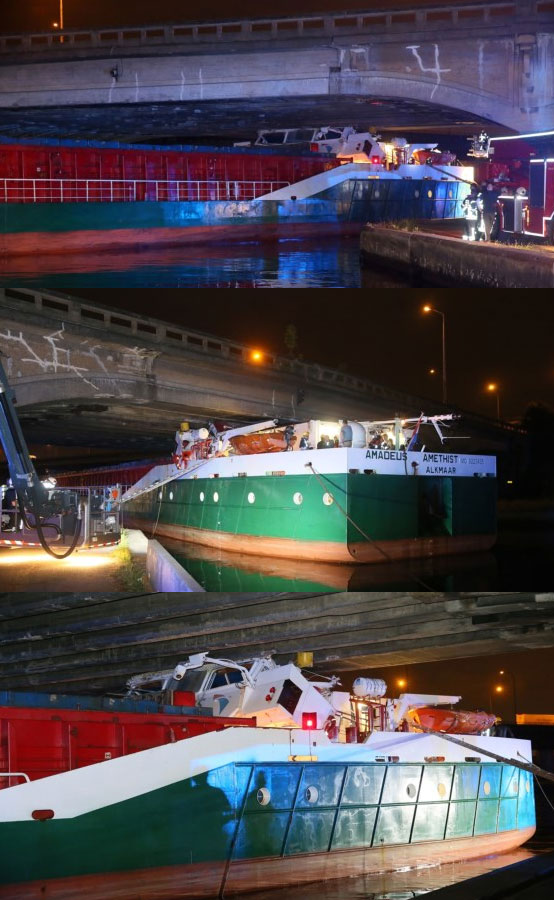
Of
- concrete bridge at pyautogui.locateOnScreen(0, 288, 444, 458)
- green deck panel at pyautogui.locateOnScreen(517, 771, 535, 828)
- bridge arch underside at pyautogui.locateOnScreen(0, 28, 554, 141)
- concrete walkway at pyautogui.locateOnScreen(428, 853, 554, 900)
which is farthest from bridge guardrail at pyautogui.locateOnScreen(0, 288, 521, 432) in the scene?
concrete walkway at pyautogui.locateOnScreen(428, 853, 554, 900)

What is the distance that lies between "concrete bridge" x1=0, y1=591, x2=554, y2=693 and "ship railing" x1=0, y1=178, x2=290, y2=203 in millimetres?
9801

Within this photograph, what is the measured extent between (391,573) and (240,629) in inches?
181

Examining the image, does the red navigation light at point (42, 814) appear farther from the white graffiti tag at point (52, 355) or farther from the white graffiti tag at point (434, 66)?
the white graffiti tag at point (434, 66)

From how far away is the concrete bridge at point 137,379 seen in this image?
20.6 m

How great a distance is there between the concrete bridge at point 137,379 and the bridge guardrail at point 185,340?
0.10 feet

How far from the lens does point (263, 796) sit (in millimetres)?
16016

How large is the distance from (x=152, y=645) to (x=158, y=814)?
19.9 feet

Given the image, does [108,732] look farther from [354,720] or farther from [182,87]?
[182,87]

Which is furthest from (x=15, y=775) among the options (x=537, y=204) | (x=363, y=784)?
(x=537, y=204)

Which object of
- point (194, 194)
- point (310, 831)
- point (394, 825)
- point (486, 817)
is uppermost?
point (194, 194)

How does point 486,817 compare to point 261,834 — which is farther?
point 486,817

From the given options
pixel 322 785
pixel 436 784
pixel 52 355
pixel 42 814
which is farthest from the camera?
pixel 52 355

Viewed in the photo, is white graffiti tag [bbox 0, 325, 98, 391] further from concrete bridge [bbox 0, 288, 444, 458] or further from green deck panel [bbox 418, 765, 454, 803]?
green deck panel [bbox 418, 765, 454, 803]

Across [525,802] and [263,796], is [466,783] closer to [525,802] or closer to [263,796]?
[525,802]
